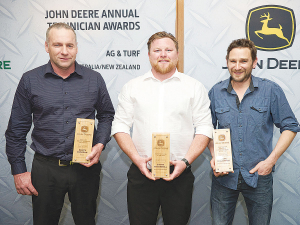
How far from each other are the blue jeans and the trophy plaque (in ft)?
0.62

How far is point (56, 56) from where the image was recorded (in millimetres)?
1756

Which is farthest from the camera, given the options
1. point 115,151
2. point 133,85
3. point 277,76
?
point 115,151

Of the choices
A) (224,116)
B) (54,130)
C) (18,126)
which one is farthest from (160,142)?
(18,126)

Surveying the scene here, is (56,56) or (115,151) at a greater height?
(56,56)

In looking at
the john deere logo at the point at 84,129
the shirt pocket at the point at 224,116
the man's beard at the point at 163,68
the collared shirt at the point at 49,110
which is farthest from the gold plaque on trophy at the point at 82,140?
the shirt pocket at the point at 224,116

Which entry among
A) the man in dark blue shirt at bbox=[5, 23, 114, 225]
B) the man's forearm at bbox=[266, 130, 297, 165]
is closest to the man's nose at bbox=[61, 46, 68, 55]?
the man in dark blue shirt at bbox=[5, 23, 114, 225]

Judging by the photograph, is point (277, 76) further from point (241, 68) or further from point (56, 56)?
point (56, 56)

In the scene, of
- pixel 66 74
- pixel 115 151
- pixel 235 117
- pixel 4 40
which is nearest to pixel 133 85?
pixel 66 74

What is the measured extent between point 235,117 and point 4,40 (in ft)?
7.52

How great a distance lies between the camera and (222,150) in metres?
1.65

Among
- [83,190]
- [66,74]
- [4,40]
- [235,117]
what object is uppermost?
[4,40]

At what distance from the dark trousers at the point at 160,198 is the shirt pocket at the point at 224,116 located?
0.44 m

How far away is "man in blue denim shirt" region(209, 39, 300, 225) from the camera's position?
172 centimetres

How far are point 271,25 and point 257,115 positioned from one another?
1057 millimetres
